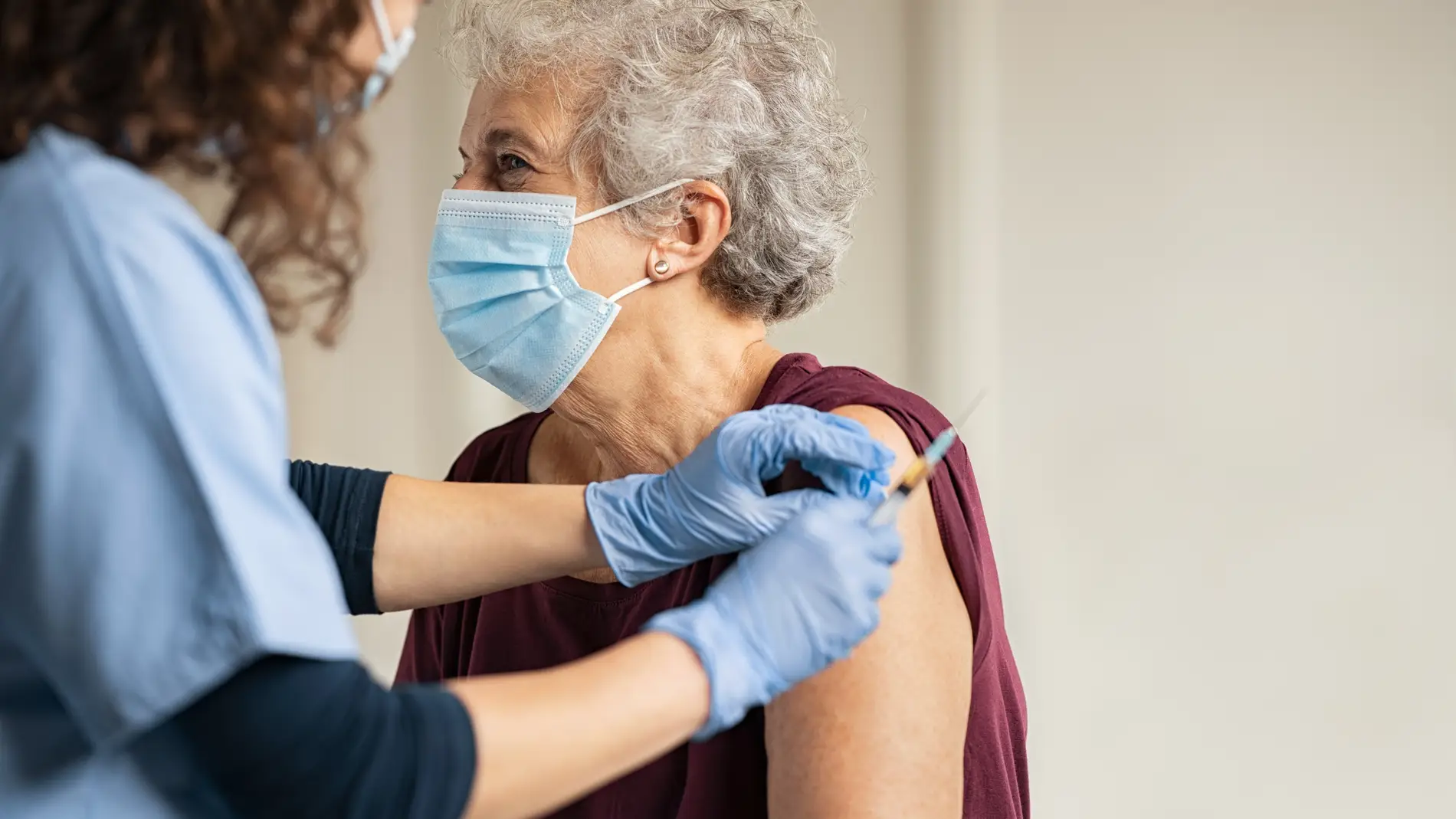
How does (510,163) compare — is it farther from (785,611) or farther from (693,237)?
(785,611)

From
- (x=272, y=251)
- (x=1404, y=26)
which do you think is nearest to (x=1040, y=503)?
(x=1404, y=26)

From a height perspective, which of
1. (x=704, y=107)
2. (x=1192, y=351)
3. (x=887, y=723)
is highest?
(x=704, y=107)

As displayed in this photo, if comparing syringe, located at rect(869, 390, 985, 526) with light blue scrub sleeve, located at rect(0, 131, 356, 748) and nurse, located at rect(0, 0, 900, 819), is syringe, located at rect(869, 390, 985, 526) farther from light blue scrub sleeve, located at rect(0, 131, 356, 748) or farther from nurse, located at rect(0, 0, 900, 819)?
light blue scrub sleeve, located at rect(0, 131, 356, 748)

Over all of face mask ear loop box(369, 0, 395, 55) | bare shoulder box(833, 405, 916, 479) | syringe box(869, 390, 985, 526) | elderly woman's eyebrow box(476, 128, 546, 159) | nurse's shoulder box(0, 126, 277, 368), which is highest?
elderly woman's eyebrow box(476, 128, 546, 159)

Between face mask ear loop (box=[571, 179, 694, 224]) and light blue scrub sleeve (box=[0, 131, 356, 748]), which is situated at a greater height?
face mask ear loop (box=[571, 179, 694, 224])

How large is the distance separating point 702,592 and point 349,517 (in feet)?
1.19

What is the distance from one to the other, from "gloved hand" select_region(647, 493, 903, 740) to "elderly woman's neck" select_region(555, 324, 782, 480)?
0.43m

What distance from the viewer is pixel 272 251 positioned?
81cm

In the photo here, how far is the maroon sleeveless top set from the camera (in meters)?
1.25

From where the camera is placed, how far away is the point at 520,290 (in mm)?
1390

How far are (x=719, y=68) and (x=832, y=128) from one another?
170 millimetres

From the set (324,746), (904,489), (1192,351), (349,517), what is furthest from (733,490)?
(1192,351)

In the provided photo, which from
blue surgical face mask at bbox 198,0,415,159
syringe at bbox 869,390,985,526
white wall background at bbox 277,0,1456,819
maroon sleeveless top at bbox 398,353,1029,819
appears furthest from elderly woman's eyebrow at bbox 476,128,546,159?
white wall background at bbox 277,0,1456,819

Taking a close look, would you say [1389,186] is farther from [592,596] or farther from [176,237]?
[176,237]
